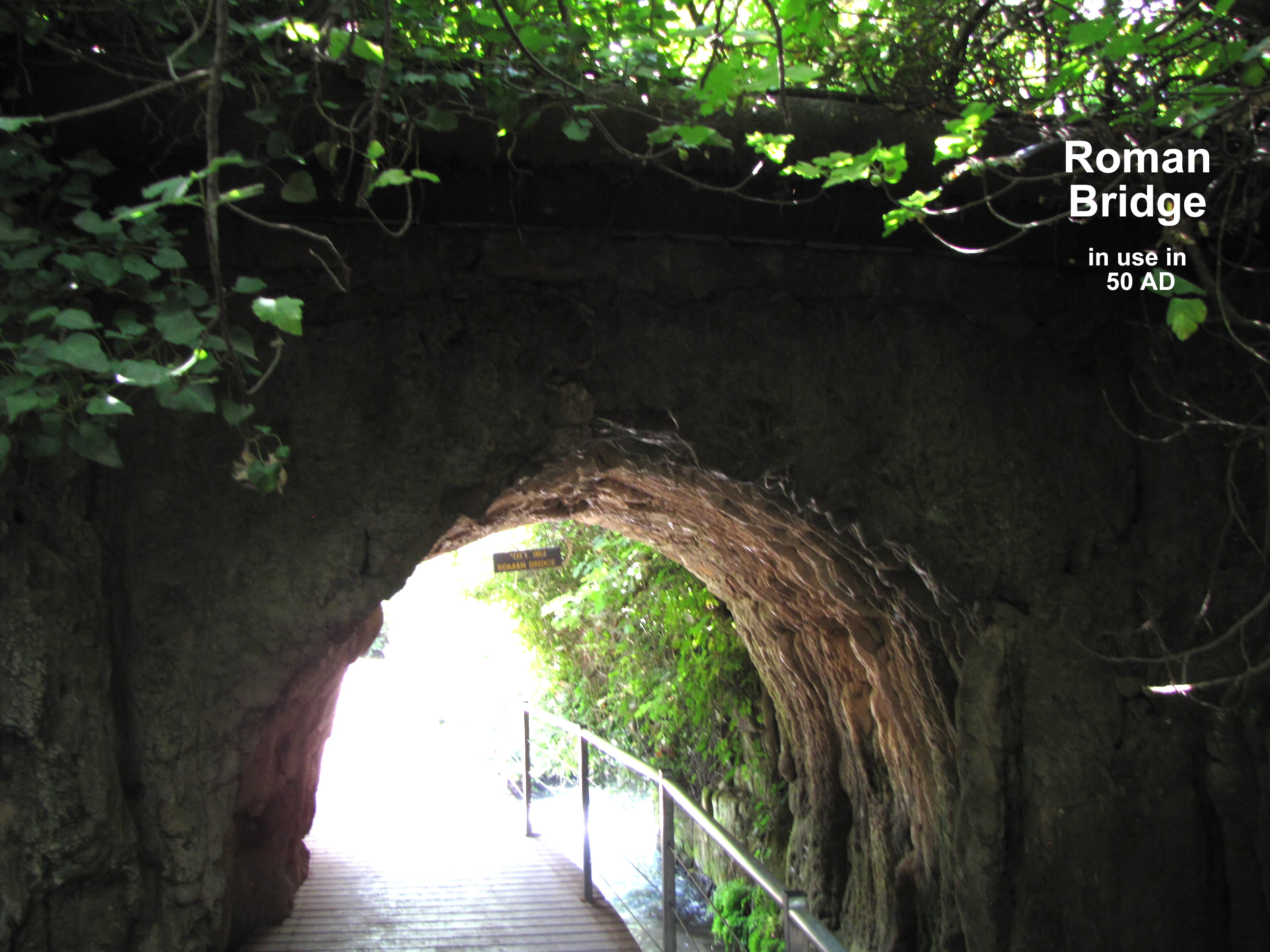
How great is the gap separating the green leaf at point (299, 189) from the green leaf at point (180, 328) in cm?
36

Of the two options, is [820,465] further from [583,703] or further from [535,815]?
[583,703]

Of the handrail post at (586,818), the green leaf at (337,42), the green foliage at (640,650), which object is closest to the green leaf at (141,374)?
the green leaf at (337,42)

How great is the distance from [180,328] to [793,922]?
1910 mm

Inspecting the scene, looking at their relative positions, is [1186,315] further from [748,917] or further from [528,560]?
[748,917]

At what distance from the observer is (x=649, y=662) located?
7.34m

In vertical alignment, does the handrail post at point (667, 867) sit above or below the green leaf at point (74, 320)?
below

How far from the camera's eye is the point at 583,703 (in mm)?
8594

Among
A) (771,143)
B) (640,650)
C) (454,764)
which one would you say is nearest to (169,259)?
(771,143)

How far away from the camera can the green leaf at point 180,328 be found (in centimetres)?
201

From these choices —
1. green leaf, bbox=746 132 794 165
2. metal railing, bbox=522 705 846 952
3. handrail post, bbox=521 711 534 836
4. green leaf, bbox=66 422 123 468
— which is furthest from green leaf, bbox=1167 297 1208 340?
handrail post, bbox=521 711 534 836

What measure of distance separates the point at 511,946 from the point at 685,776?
12.3ft

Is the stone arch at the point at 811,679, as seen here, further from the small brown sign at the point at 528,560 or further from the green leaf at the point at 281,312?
the green leaf at the point at 281,312

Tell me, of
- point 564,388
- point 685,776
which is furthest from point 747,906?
point 564,388

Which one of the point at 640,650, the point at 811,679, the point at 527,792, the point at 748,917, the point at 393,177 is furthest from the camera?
the point at 640,650
